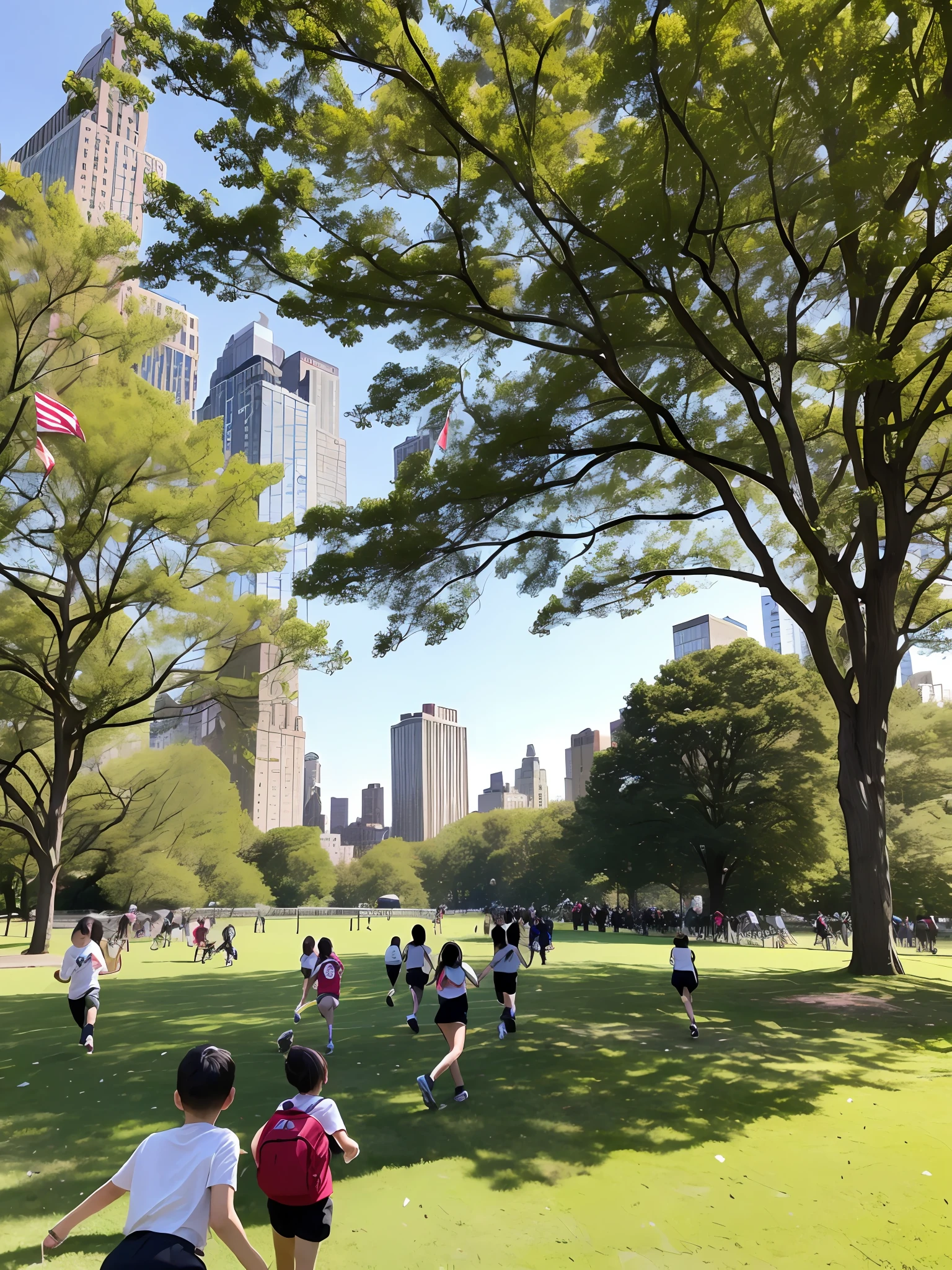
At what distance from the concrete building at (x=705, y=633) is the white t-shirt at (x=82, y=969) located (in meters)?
141

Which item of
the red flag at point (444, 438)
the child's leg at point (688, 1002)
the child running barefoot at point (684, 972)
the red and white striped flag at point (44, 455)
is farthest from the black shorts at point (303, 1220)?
the red and white striped flag at point (44, 455)

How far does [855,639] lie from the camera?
585 inches

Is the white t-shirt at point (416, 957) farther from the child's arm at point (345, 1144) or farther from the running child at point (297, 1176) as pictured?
the child's arm at point (345, 1144)

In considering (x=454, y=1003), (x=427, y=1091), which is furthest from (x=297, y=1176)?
(x=454, y=1003)

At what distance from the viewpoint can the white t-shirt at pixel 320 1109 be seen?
11.8 feet

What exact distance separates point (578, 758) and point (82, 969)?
139976 millimetres

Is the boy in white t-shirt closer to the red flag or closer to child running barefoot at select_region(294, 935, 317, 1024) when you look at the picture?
child running barefoot at select_region(294, 935, 317, 1024)

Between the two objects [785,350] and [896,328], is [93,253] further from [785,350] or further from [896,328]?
[896,328]

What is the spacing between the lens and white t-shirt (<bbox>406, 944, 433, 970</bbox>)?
10781mm

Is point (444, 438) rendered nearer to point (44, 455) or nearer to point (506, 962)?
point (506, 962)

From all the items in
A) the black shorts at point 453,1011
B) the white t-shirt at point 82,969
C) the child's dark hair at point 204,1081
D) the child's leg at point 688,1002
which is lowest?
the child's leg at point 688,1002

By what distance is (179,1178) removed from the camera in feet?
9.13

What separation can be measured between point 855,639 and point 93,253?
760 inches

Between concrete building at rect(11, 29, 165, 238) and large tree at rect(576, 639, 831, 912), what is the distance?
478 feet
